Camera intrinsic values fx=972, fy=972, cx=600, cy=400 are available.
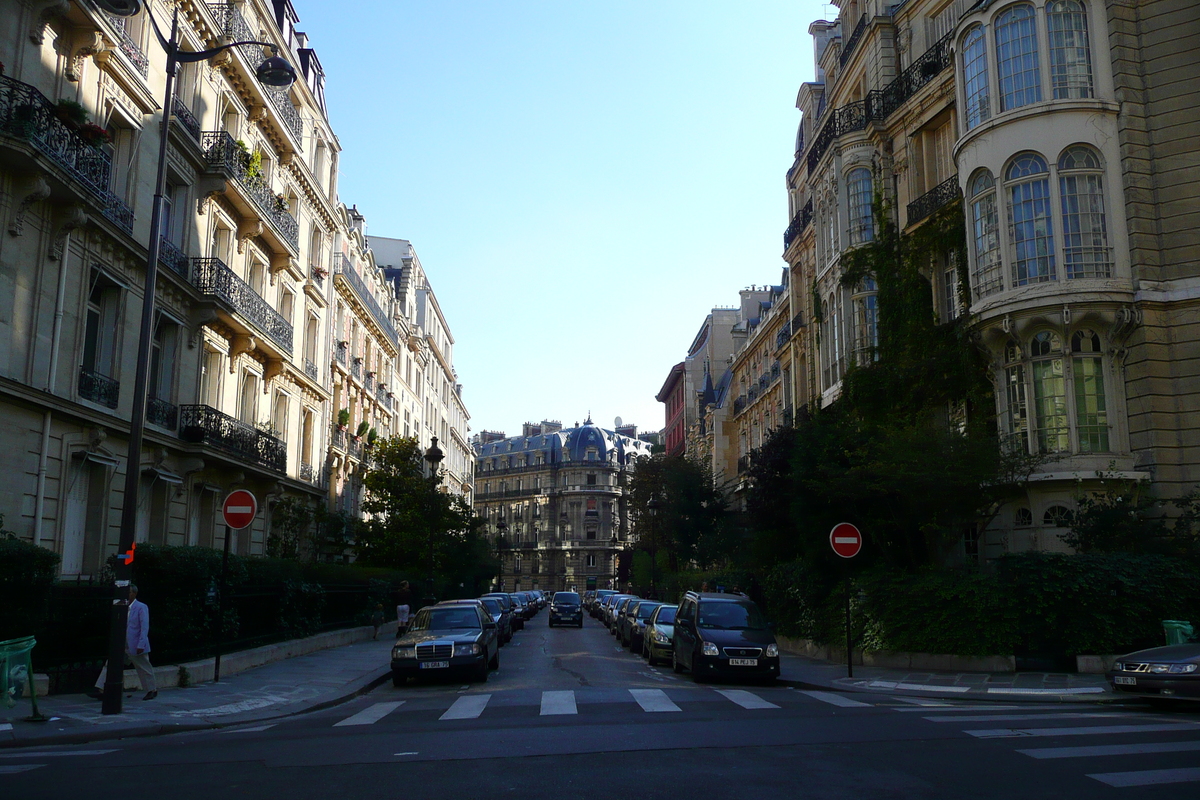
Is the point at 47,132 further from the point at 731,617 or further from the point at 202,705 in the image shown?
the point at 731,617

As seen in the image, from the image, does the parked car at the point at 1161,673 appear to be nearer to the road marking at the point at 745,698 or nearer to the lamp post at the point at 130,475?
the road marking at the point at 745,698

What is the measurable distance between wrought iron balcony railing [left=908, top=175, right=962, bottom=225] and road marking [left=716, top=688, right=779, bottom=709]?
14548 mm

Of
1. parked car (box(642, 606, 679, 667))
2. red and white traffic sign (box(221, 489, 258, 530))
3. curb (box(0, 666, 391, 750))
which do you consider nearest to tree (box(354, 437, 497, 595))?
parked car (box(642, 606, 679, 667))

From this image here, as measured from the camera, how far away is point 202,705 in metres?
14.2

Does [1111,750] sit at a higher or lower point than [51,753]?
higher

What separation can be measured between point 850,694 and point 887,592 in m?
4.62

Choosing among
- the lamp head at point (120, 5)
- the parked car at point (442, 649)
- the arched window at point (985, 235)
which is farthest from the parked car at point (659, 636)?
the lamp head at point (120, 5)

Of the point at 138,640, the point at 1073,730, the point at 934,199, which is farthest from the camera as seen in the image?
the point at 934,199

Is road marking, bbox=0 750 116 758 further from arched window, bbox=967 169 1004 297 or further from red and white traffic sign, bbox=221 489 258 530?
arched window, bbox=967 169 1004 297

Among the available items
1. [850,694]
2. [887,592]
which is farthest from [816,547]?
[850,694]

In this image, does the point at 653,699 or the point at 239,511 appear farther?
the point at 239,511

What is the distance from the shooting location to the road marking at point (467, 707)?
1270cm

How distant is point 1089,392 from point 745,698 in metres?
11.4

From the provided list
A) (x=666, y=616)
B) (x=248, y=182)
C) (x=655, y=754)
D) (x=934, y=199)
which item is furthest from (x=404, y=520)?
(x=655, y=754)
